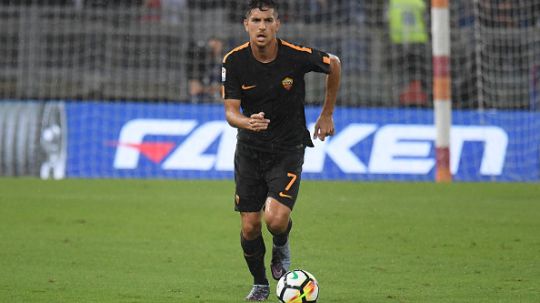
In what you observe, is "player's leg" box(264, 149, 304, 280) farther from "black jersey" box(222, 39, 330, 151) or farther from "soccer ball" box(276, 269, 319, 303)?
"soccer ball" box(276, 269, 319, 303)

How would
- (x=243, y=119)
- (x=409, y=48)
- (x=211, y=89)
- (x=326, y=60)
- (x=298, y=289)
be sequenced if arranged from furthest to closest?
1. (x=409, y=48)
2. (x=211, y=89)
3. (x=326, y=60)
4. (x=243, y=119)
5. (x=298, y=289)

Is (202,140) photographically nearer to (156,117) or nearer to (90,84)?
(156,117)

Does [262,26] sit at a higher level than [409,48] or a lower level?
higher

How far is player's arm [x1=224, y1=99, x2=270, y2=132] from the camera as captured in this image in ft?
23.4

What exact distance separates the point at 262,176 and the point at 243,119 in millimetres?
611

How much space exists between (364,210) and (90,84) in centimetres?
905

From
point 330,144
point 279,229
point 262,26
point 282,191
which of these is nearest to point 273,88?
point 262,26

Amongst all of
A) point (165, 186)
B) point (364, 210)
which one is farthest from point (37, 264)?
point (165, 186)

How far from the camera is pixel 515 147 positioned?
1834 cm

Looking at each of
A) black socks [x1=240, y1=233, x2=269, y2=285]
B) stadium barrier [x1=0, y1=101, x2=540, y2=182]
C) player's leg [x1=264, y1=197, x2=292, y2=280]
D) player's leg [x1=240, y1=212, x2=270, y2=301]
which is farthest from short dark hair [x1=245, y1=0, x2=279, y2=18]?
stadium barrier [x1=0, y1=101, x2=540, y2=182]

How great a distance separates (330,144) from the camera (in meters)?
18.2

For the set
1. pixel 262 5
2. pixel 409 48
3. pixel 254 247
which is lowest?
pixel 254 247

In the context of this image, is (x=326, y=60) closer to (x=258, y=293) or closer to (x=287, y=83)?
(x=287, y=83)

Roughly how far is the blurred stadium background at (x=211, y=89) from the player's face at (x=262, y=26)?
10.4 metres
